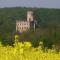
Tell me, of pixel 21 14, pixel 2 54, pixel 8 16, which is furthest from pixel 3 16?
pixel 2 54

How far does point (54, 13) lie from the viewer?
281 feet

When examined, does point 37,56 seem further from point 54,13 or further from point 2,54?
point 54,13

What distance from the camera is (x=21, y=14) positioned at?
3556 inches

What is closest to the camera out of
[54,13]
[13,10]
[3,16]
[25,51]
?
[25,51]

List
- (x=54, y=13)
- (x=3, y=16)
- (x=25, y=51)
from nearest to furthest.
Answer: (x=25, y=51) → (x=3, y=16) → (x=54, y=13)

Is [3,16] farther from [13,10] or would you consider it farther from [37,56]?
[37,56]

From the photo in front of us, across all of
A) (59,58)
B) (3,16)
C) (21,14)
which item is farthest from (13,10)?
(59,58)

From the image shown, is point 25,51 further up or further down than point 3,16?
further up

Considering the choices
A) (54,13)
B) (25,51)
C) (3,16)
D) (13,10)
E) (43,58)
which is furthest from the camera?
(13,10)

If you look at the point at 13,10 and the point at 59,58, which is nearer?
the point at 59,58

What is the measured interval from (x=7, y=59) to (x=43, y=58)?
1.16ft

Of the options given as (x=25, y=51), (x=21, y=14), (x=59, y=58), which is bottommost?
(x=21, y=14)

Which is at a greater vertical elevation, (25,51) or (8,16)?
(25,51)

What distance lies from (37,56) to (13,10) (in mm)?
88803
